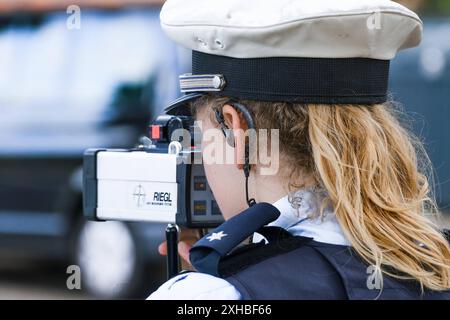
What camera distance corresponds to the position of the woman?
1548 millimetres

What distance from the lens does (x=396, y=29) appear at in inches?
67.2

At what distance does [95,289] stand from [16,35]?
1810 millimetres

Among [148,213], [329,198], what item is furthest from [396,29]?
[148,213]

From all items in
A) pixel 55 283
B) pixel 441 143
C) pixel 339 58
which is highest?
pixel 339 58

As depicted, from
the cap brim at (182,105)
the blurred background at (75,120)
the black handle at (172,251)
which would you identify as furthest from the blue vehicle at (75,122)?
the cap brim at (182,105)

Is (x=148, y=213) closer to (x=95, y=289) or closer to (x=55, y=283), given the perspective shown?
(x=95, y=289)

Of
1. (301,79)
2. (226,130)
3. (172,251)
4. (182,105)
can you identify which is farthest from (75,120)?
(301,79)

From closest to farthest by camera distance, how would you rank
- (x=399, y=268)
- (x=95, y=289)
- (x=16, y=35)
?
(x=399, y=268)
(x=95, y=289)
(x=16, y=35)

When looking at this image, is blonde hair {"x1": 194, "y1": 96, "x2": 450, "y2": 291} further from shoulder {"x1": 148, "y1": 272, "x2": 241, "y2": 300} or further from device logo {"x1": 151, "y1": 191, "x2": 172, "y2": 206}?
device logo {"x1": 151, "y1": 191, "x2": 172, "y2": 206}

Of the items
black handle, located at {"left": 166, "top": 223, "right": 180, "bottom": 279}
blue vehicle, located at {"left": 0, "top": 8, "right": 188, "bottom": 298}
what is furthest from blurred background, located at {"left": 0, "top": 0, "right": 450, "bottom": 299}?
black handle, located at {"left": 166, "top": 223, "right": 180, "bottom": 279}

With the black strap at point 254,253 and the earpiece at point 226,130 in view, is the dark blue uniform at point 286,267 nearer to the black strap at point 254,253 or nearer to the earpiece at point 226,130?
the black strap at point 254,253

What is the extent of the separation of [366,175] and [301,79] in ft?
0.64

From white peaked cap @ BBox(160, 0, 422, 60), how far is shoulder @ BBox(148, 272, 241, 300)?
39 cm

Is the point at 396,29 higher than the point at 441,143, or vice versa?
the point at 396,29
